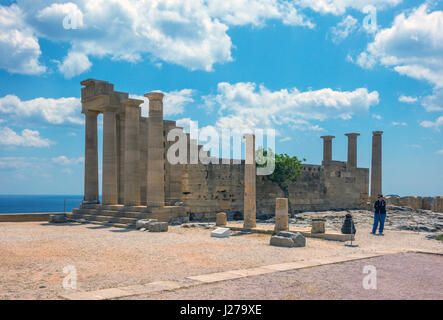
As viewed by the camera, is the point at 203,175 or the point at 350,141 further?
the point at 350,141

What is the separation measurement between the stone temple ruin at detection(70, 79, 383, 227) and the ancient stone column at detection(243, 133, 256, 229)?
0.15 ft

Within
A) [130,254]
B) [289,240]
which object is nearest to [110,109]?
[130,254]

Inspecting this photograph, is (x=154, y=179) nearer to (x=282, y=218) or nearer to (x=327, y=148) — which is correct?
(x=282, y=218)

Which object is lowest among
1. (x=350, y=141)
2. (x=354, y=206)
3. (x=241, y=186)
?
(x=354, y=206)

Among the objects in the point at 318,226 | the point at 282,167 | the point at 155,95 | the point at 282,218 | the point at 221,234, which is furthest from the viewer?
the point at 282,167

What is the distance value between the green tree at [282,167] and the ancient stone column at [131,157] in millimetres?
9997

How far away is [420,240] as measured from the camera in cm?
1498

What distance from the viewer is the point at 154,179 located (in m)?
19.8

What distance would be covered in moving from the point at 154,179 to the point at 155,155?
47.2 inches

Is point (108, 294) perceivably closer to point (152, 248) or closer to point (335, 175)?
point (152, 248)

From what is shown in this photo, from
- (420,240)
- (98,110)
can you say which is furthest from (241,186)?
(420,240)

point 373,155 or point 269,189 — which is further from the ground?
point 373,155

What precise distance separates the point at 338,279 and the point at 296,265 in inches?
58.4
